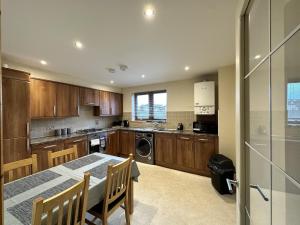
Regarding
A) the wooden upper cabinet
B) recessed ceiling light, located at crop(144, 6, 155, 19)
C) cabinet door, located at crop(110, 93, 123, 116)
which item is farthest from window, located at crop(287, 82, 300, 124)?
cabinet door, located at crop(110, 93, 123, 116)

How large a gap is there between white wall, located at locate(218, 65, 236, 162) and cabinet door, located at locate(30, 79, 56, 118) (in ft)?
11.7

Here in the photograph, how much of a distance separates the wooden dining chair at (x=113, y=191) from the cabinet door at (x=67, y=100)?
8.15ft

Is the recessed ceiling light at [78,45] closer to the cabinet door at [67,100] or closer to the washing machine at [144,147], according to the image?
the cabinet door at [67,100]

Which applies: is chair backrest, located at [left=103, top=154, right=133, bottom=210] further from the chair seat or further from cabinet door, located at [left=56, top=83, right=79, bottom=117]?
cabinet door, located at [left=56, top=83, right=79, bottom=117]

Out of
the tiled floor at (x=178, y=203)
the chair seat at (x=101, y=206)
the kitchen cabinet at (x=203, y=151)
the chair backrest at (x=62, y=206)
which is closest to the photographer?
the chair backrest at (x=62, y=206)

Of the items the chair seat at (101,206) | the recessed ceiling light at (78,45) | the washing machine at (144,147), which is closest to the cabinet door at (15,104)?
the recessed ceiling light at (78,45)

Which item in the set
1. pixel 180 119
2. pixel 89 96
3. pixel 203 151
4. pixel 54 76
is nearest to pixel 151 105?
pixel 180 119

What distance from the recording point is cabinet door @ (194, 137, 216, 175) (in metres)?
3.20

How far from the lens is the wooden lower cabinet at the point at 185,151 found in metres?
3.41

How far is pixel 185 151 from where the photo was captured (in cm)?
351

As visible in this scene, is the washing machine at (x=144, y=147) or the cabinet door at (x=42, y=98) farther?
the washing machine at (x=144, y=147)

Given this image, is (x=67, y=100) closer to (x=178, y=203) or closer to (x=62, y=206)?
(x=62, y=206)

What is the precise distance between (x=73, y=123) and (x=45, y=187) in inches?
114

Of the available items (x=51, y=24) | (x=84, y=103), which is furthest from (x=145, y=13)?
(x=84, y=103)
